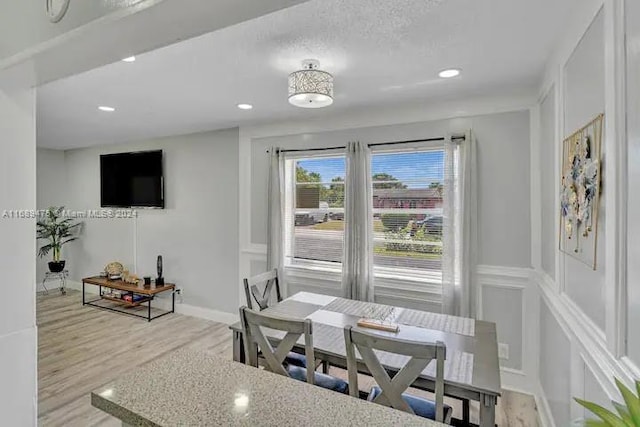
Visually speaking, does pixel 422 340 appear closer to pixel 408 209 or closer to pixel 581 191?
pixel 581 191

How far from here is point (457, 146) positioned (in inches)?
120

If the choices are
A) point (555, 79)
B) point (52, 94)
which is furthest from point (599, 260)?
point (52, 94)

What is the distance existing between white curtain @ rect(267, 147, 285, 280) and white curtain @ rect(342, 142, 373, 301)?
80 cm

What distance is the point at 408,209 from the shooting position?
340cm

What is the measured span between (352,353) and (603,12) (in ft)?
5.71

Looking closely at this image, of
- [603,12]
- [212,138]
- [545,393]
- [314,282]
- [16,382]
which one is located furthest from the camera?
[212,138]

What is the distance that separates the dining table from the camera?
5.16 feet

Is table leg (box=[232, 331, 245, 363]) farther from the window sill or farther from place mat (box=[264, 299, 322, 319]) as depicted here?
the window sill

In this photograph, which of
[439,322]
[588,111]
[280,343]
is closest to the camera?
[588,111]

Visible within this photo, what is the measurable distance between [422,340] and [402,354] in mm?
540

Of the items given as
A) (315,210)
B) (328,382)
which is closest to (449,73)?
(315,210)

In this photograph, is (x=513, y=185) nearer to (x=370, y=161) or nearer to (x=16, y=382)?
(x=370, y=161)

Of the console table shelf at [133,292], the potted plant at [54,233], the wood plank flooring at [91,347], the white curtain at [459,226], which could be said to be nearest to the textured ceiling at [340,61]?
the white curtain at [459,226]

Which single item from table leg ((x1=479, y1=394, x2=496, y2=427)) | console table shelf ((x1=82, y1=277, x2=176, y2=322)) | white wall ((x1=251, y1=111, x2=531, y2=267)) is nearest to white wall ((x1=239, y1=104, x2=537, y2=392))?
white wall ((x1=251, y1=111, x2=531, y2=267))
